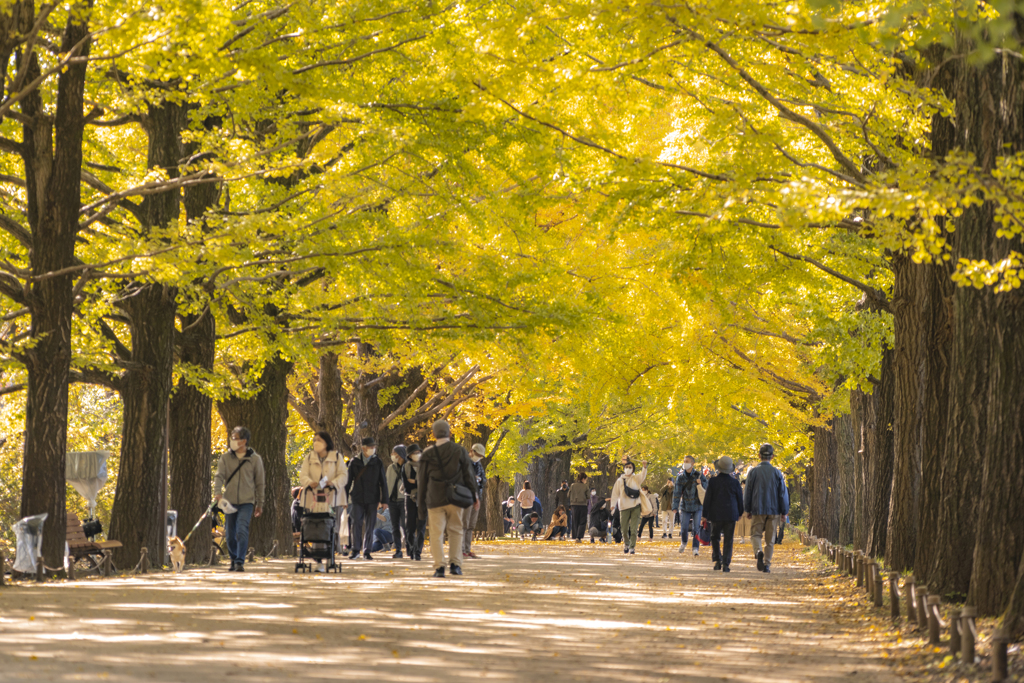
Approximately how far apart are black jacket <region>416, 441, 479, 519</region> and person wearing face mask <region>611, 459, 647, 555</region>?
357 inches

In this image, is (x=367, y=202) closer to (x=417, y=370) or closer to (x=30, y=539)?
(x=30, y=539)

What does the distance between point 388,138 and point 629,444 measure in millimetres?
36240

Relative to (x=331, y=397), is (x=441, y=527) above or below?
below

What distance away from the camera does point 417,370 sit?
3112 centimetres

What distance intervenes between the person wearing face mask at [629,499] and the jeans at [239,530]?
934 centimetres

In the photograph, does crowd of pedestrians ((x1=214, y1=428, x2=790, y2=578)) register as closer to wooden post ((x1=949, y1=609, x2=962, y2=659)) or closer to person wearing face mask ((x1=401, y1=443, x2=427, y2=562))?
person wearing face mask ((x1=401, y1=443, x2=427, y2=562))

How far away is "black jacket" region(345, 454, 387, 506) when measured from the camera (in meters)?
18.5

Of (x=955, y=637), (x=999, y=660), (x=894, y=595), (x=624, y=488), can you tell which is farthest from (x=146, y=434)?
(x=999, y=660)

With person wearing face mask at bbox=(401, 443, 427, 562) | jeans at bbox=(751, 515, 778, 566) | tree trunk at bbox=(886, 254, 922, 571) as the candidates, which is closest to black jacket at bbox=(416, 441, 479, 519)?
person wearing face mask at bbox=(401, 443, 427, 562)

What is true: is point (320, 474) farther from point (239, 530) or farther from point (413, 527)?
point (413, 527)

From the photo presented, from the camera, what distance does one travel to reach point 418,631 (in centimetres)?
848

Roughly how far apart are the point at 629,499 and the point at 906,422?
1024 centimetres

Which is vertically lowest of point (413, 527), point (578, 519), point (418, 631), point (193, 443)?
point (578, 519)

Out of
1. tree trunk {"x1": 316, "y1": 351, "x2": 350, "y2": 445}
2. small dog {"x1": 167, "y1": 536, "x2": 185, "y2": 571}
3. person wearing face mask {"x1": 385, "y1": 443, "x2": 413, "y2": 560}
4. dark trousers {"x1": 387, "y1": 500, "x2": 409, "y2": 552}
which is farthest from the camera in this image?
tree trunk {"x1": 316, "y1": 351, "x2": 350, "y2": 445}
